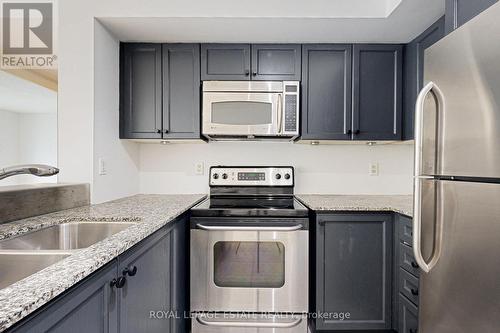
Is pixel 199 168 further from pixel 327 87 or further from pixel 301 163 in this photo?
pixel 327 87

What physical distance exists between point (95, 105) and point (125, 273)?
1.29 metres

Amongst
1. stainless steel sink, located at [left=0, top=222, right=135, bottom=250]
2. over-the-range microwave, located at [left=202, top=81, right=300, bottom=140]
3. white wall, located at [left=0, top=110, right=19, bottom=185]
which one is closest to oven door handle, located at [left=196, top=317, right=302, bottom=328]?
stainless steel sink, located at [left=0, top=222, right=135, bottom=250]

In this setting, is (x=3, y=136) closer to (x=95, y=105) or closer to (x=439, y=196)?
(x=95, y=105)

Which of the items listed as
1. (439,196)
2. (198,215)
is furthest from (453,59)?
(198,215)

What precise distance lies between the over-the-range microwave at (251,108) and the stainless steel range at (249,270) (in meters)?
0.64

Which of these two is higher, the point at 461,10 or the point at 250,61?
the point at 250,61

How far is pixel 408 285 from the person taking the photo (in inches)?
69.1

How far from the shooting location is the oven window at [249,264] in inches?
76.8

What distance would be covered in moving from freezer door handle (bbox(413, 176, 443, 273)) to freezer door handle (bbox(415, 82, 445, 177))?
0.06 meters

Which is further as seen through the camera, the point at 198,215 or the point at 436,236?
the point at 198,215

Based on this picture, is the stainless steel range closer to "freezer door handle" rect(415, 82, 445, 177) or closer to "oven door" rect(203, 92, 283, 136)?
"oven door" rect(203, 92, 283, 136)

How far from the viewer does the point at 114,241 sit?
1.06 meters

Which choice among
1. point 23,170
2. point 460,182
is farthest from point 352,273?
point 23,170

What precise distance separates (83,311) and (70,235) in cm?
76
